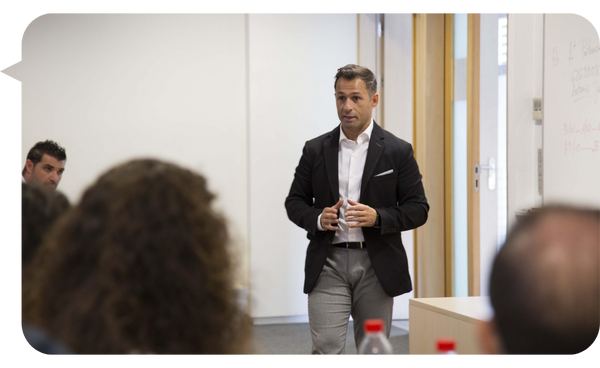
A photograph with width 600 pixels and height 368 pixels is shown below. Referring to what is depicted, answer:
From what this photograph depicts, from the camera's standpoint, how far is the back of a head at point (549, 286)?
0.66 m

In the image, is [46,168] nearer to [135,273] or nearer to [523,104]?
[135,273]

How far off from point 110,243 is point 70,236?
0.06m

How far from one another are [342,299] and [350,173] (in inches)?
21.4

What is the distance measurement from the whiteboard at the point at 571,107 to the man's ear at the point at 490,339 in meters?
1.87

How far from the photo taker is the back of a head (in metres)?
0.66

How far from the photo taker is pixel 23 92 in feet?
15.7

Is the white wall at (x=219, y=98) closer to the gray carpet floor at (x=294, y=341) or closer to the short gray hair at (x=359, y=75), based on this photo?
the gray carpet floor at (x=294, y=341)

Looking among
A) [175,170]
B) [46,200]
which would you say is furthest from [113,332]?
[46,200]

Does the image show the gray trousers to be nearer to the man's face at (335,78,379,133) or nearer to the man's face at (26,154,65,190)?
the man's face at (335,78,379,133)

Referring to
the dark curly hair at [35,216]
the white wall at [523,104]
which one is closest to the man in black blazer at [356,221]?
the white wall at [523,104]

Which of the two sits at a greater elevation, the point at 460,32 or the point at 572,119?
the point at 460,32

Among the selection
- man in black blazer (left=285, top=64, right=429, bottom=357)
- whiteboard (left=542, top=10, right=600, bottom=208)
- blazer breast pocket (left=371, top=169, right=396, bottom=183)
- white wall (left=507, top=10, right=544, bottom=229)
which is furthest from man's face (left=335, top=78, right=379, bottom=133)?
white wall (left=507, top=10, right=544, bottom=229)

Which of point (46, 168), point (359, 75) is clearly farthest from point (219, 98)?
point (359, 75)

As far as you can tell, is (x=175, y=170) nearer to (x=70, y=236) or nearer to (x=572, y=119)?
(x=70, y=236)
